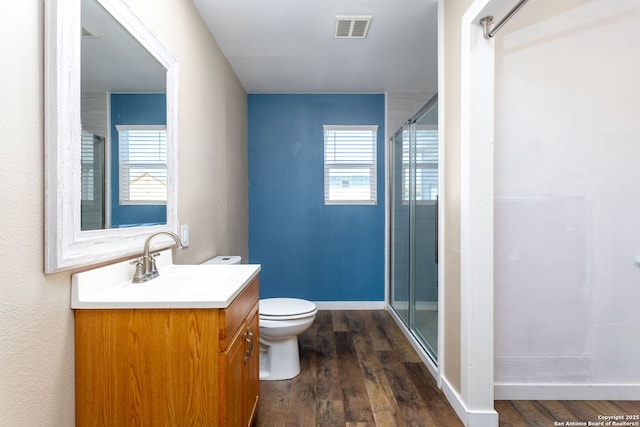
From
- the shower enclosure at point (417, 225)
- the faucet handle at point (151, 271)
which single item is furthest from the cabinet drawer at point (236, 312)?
the shower enclosure at point (417, 225)

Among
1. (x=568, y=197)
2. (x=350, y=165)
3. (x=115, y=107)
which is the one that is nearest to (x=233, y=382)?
(x=115, y=107)

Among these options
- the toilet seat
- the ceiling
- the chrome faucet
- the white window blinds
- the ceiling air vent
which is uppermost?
the ceiling

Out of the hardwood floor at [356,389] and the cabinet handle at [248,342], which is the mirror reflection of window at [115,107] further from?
the hardwood floor at [356,389]

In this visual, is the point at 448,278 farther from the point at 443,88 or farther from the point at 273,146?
the point at 273,146

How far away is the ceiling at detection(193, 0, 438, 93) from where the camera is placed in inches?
91.4

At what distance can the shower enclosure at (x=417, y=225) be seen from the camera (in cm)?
248

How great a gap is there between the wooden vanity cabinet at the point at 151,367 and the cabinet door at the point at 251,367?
366 millimetres

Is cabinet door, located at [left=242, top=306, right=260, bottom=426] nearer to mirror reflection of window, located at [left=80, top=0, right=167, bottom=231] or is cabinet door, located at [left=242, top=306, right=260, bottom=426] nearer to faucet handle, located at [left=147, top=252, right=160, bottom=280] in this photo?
faucet handle, located at [left=147, top=252, right=160, bottom=280]

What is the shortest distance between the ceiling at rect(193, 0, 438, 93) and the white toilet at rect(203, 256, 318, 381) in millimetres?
1992

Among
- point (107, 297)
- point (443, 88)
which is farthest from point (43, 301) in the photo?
point (443, 88)

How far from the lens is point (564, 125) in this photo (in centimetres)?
203

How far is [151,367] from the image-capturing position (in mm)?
1129

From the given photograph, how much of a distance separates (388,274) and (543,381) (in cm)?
196

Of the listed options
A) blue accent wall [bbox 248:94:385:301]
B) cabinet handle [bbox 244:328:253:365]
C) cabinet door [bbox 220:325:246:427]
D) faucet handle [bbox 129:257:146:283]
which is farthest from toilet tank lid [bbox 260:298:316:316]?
blue accent wall [bbox 248:94:385:301]
